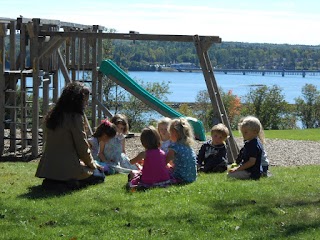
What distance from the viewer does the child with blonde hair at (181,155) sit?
9.25 m

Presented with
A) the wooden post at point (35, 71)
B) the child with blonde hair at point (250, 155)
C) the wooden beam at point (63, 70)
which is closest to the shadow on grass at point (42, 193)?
the child with blonde hair at point (250, 155)

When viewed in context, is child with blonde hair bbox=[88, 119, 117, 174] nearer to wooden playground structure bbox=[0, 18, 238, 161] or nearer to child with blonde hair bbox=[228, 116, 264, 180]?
child with blonde hair bbox=[228, 116, 264, 180]

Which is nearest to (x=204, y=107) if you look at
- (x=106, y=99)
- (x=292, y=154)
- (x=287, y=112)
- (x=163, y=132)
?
(x=287, y=112)

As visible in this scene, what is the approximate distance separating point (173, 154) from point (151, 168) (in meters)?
0.42

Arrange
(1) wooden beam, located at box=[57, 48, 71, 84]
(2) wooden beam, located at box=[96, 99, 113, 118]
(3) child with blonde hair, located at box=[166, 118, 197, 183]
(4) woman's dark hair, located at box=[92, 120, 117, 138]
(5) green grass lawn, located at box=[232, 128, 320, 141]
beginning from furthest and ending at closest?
(5) green grass lawn, located at box=[232, 128, 320, 141]
(2) wooden beam, located at box=[96, 99, 113, 118]
(1) wooden beam, located at box=[57, 48, 71, 84]
(4) woman's dark hair, located at box=[92, 120, 117, 138]
(3) child with blonde hair, located at box=[166, 118, 197, 183]

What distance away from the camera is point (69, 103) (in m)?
8.73

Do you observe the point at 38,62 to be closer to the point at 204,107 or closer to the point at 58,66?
the point at 58,66

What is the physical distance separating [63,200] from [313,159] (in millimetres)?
10668

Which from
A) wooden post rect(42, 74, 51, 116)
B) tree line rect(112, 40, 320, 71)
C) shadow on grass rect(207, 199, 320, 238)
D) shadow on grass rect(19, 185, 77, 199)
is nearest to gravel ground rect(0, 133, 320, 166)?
wooden post rect(42, 74, 51, 116)

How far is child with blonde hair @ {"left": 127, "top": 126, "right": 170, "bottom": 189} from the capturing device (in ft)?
29.3

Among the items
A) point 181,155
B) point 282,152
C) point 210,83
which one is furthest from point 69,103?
point 282,152

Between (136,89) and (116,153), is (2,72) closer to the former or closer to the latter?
(136,89)

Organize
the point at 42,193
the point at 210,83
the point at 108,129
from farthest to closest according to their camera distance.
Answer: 1. the point at 210,83
2. the point at 108,129
3. the point at 42,193

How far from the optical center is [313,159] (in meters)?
17.3
